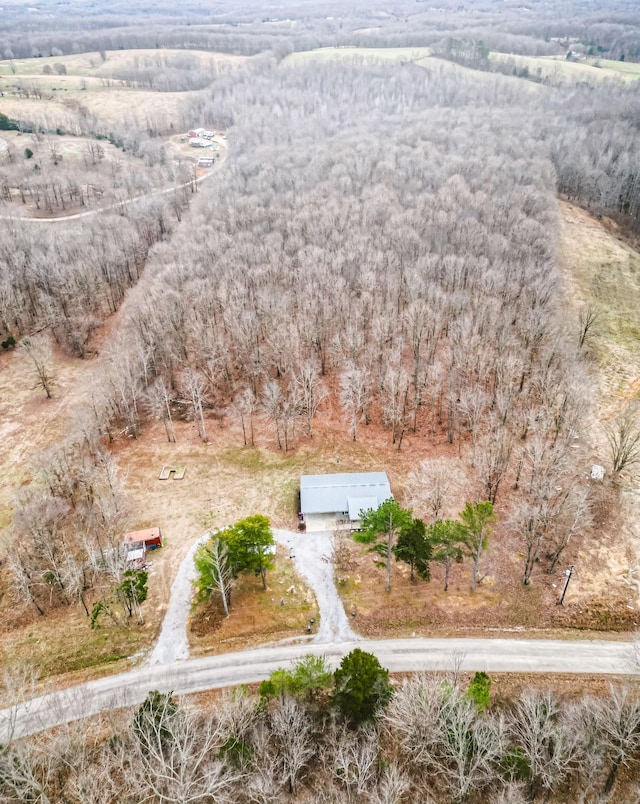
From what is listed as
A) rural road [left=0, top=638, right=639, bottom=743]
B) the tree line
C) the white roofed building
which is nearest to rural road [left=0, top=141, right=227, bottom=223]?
the white roofed building

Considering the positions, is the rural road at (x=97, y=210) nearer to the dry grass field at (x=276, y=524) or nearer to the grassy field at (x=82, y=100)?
the dry grass field at (x=276, y=524)

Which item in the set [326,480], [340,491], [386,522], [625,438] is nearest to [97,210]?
[326,480]

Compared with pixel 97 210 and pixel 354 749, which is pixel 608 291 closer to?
pixel 354 749

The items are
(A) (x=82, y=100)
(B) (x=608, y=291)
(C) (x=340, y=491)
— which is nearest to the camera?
(C) (x=340, y=491)

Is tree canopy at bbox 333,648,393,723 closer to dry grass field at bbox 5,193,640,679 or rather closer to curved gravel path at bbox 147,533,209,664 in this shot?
dry grass field at bbox 5,193,640,679

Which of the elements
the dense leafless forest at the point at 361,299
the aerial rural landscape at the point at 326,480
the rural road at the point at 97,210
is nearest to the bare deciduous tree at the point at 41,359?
the aerial rural landscape at the point at 326,480

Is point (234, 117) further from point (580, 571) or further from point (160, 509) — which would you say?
point (580, 571)

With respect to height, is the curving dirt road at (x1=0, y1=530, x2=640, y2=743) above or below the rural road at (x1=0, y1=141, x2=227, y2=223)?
below

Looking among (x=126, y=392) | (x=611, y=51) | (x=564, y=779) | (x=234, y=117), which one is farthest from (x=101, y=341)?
(x=611, y=51)
